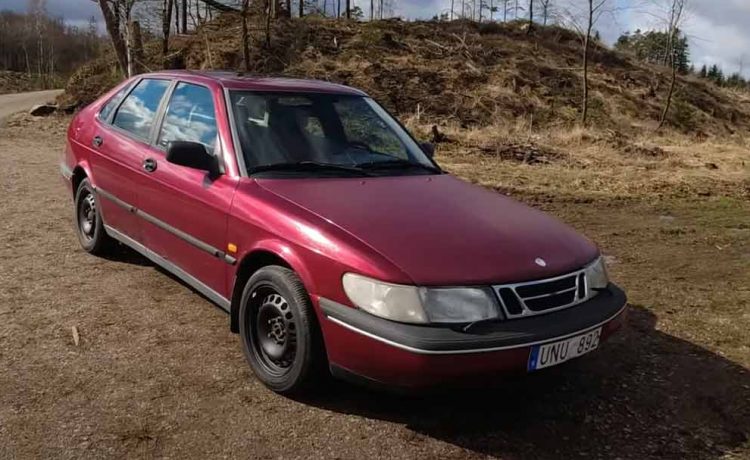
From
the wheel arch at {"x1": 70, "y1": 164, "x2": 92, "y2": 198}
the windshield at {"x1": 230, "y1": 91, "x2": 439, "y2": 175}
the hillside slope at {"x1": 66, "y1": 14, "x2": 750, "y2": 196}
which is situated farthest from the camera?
the hillside slope at {"x1": 66, "y1": 14, "x2": 750, "y2": 196}

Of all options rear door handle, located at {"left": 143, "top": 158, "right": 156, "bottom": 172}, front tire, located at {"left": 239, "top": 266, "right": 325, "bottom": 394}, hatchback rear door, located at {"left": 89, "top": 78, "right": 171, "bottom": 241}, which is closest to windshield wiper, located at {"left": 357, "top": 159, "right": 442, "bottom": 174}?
front tire, located at {"left": 239, "top": 266, "right": 325, "bottom": 394}

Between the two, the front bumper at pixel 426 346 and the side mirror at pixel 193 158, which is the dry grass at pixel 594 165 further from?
the front bumper at pixel 426 346

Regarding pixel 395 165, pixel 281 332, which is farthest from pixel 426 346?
pixel 395 165

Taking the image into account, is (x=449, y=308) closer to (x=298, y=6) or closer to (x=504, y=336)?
(x=504, y=336)

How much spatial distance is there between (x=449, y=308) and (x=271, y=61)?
22.3 meters

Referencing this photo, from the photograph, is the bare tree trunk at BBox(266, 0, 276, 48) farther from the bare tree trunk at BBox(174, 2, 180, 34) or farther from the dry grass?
the dry grass

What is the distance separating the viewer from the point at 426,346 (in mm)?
2832

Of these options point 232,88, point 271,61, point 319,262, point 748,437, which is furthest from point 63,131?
point 748,437

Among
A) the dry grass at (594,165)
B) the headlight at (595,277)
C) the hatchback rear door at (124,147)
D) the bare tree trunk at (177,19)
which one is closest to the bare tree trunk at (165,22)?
the bare tree trunk at (177,19)

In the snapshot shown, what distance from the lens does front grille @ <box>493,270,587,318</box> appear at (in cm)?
300

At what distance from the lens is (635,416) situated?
3465 millimetres

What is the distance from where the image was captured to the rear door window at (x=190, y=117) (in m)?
4.25

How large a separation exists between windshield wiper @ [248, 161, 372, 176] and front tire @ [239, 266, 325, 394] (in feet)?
2.25

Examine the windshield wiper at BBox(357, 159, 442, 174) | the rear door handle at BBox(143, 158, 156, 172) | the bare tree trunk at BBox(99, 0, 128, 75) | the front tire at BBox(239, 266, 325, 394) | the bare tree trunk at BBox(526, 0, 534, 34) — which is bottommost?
the front tire at BBox(239, 266, 325, 394)
